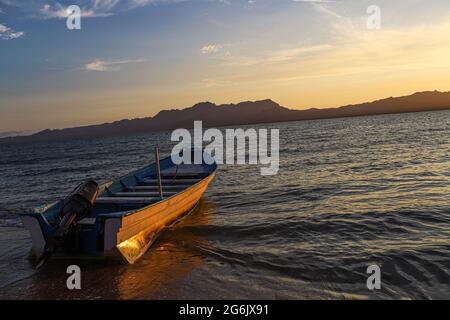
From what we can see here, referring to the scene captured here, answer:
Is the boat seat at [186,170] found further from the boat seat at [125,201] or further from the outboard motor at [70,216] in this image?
the outboard motor at [70,216]

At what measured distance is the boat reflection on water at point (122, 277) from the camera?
273 inches

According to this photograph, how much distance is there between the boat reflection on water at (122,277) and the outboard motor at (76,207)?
1018 mm

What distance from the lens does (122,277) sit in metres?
7.56

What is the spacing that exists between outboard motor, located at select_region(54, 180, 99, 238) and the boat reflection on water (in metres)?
1.02

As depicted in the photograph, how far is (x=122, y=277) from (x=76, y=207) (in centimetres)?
207

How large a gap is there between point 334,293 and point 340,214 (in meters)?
5.42

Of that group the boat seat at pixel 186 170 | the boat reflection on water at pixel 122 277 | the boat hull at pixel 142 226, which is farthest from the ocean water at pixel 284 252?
the boat seat at pixel 186 170

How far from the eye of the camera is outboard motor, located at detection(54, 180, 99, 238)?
775 centimetres

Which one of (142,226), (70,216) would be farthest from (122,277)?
(70,216)

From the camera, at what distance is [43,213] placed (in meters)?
8.40

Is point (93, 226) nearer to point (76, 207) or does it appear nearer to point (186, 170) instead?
point (76, 207)
